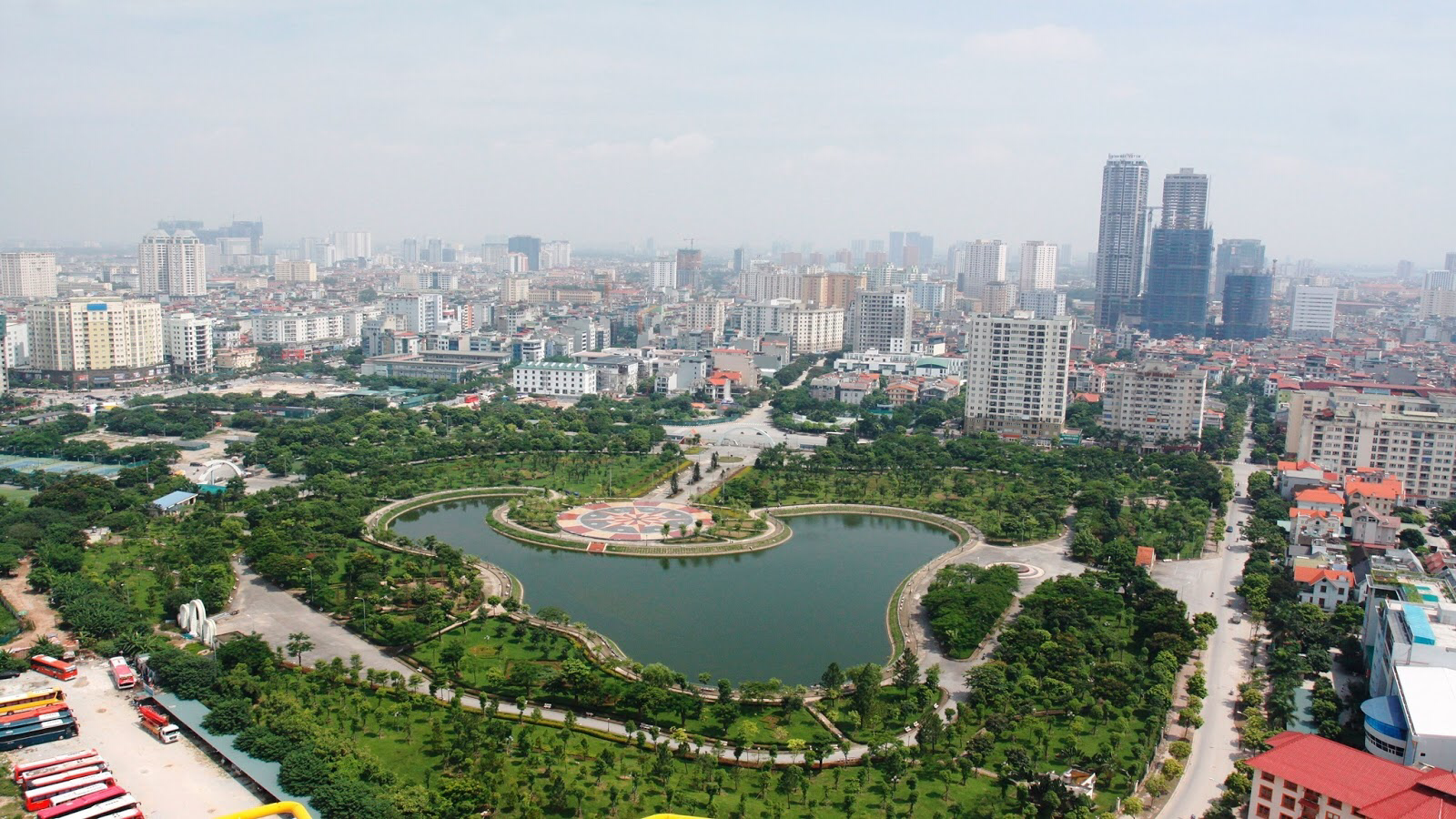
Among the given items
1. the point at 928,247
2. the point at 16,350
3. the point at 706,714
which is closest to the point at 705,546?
the point at 706,714

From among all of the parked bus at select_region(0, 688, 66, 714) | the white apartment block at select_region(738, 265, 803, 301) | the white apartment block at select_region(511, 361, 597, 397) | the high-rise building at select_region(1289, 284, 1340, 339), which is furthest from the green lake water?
the high-rise building at select_region(1289, 284, 1340, 339)

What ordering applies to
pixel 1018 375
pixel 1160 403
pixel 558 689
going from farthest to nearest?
pixel 1018 375, pixel 1160 403, pixel 558 689

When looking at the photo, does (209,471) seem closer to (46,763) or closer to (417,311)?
(46,763)

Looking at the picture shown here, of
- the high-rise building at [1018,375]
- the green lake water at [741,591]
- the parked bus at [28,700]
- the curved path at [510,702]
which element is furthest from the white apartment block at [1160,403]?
the parked bus at [28,700]

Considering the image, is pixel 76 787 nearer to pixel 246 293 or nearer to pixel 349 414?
pixel 349 414

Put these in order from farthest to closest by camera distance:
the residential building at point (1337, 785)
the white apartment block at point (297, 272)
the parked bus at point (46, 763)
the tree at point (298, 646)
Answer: the white apartment block at point (297, 272)
the tree at point (298, 646)
the parked bus at point (46, 763)
the residential building at point (1337, 785)

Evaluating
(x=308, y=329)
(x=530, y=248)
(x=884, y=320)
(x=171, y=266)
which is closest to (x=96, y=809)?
(x=884, y=320)

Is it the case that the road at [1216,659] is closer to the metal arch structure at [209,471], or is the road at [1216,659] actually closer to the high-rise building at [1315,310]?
the metal arch structure at [209,471]
